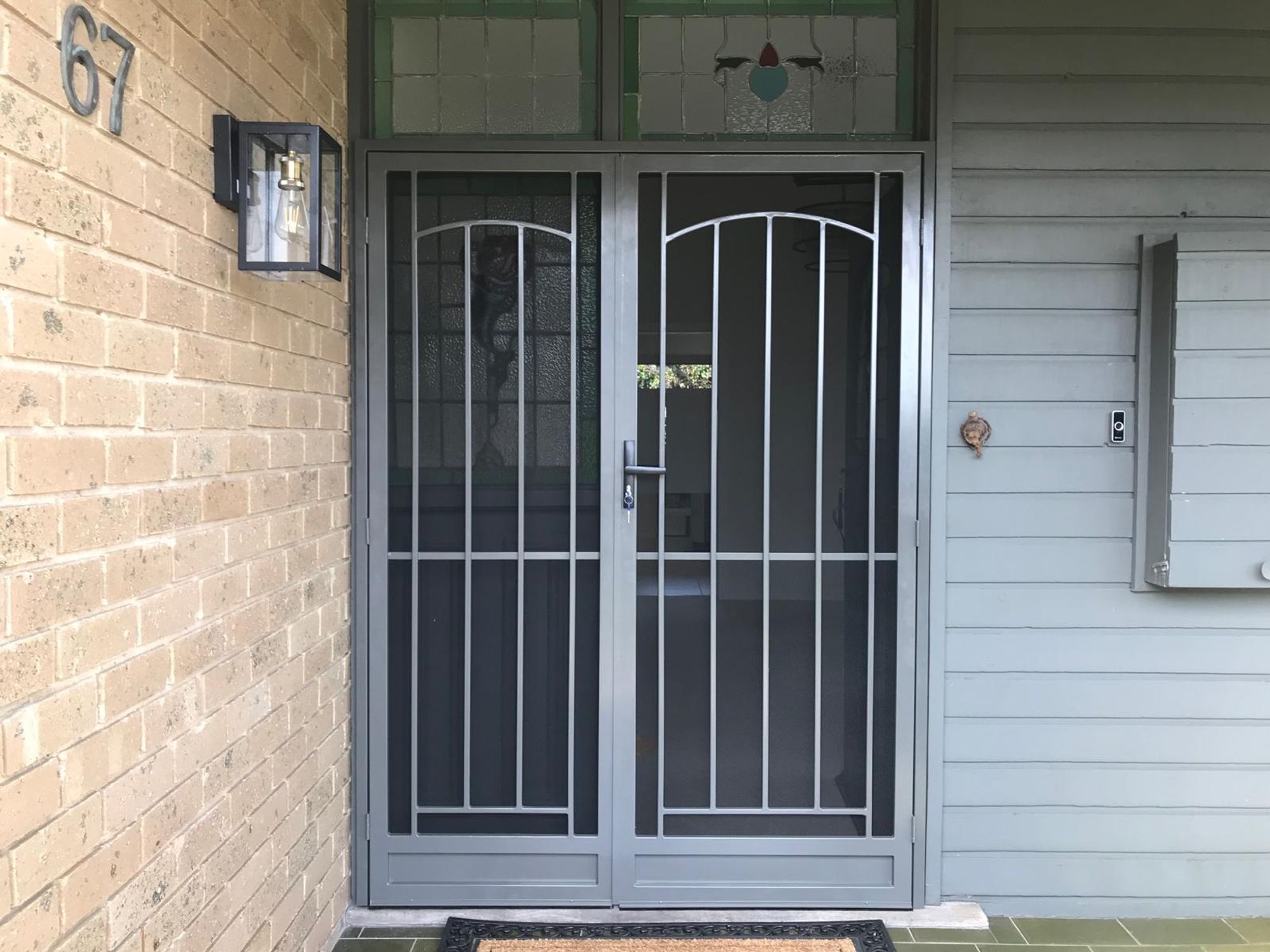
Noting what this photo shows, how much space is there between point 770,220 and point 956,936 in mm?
2150

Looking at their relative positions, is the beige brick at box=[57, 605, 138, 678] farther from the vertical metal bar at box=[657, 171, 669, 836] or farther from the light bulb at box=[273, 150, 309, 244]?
the vertical metal bar at box=[657, 171, 669, 836]

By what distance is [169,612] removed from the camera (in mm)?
1644

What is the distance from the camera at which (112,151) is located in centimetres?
147

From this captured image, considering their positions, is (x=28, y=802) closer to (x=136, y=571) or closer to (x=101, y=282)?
(x=136, y=571)

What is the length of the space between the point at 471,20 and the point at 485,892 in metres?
2.58

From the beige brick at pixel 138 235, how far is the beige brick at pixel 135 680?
68 centimetres

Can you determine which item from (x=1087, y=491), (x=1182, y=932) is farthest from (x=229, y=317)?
(x=1182, y=932)

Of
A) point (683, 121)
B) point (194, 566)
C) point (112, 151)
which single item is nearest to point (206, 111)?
point (112, 151)

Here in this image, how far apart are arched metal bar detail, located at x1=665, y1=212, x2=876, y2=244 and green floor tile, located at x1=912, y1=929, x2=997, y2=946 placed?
2028mm

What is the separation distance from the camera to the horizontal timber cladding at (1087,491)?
8.74 ft

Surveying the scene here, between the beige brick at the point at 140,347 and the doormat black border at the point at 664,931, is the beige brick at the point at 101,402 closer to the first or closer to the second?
the beige brick at the point at 140,347

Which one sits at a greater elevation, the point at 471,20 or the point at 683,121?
the point at 471,20

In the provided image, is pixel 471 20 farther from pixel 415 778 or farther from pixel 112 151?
pixel 415 778

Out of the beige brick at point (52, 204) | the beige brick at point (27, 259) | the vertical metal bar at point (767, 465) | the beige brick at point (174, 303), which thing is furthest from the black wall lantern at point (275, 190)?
the vertical metal bar at point (767, 465)
